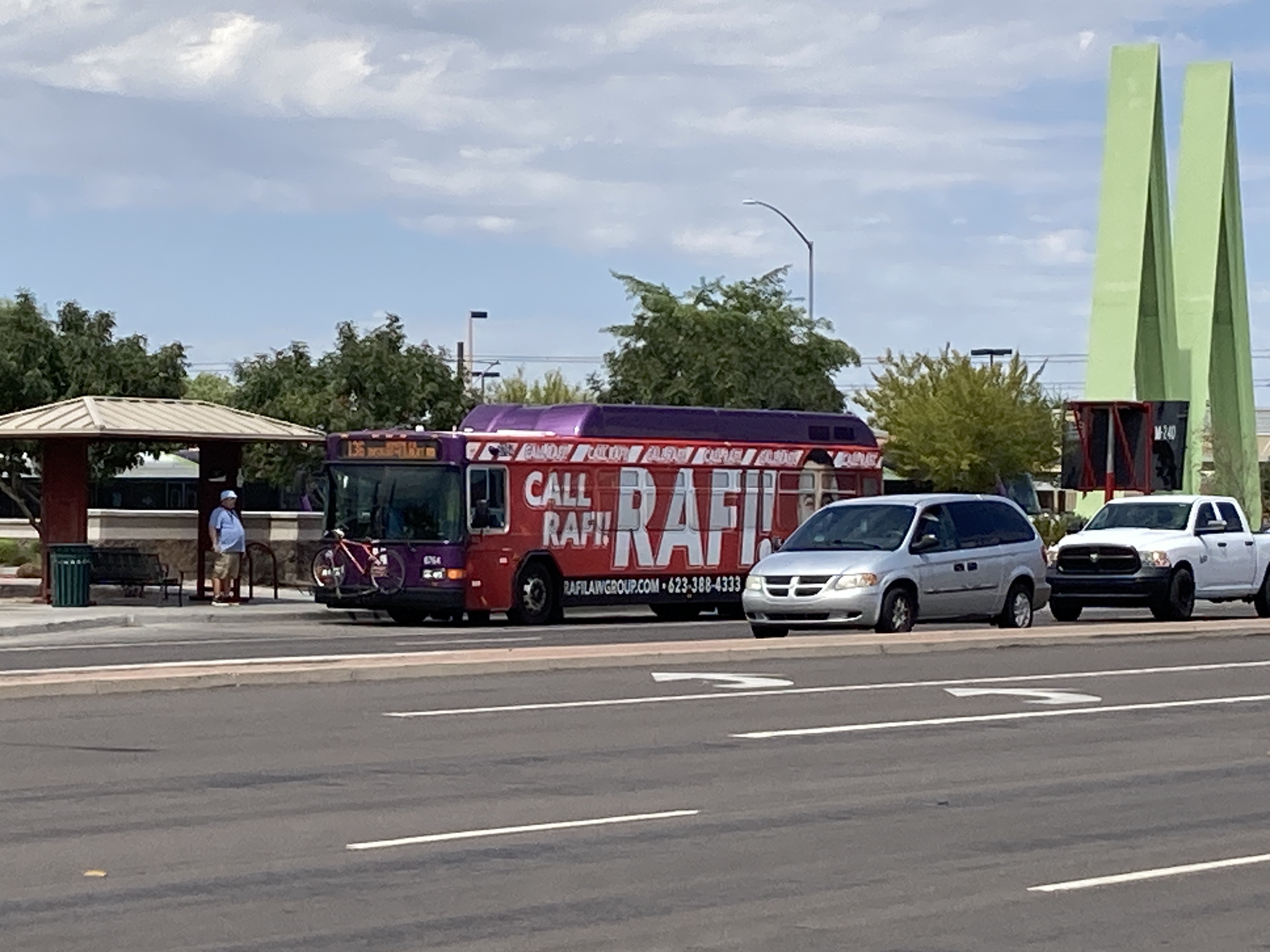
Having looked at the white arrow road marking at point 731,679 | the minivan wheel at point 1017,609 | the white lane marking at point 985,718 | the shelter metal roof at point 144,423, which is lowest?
the white lane marking at point 985,718

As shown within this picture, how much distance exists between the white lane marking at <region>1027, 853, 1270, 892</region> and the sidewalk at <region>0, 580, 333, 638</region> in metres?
20.6

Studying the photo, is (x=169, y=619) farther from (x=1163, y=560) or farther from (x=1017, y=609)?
(x=1163, y=560)

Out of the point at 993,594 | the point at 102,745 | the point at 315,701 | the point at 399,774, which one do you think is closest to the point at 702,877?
the point at 399,774

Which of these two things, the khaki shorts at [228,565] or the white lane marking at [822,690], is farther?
the khaki shorts at [228,565]

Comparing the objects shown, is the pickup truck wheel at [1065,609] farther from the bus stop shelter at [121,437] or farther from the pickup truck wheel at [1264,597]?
the bus stop shelter at [121,437]

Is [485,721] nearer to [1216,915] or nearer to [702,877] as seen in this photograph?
[702,877]

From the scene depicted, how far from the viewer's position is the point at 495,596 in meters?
31.0

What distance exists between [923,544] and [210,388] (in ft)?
303

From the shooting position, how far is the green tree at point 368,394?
51281 mm

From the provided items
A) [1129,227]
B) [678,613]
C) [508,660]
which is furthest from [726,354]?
[508,660]

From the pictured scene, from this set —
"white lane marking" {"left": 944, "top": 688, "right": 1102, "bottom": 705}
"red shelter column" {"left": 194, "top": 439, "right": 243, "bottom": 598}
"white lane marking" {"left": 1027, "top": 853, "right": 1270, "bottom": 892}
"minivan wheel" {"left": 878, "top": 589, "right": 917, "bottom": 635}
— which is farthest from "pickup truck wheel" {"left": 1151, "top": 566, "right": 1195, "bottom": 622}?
"white lane marking" {"left": 1027, "top": 853, "right": 1270, "bottom": 892}

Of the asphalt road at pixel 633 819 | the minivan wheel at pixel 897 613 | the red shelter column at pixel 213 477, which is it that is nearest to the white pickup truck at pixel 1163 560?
the minivan wheel at pixel 897 613

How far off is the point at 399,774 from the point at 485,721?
3116 mm

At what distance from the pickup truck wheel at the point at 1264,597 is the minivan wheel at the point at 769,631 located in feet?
30.2
